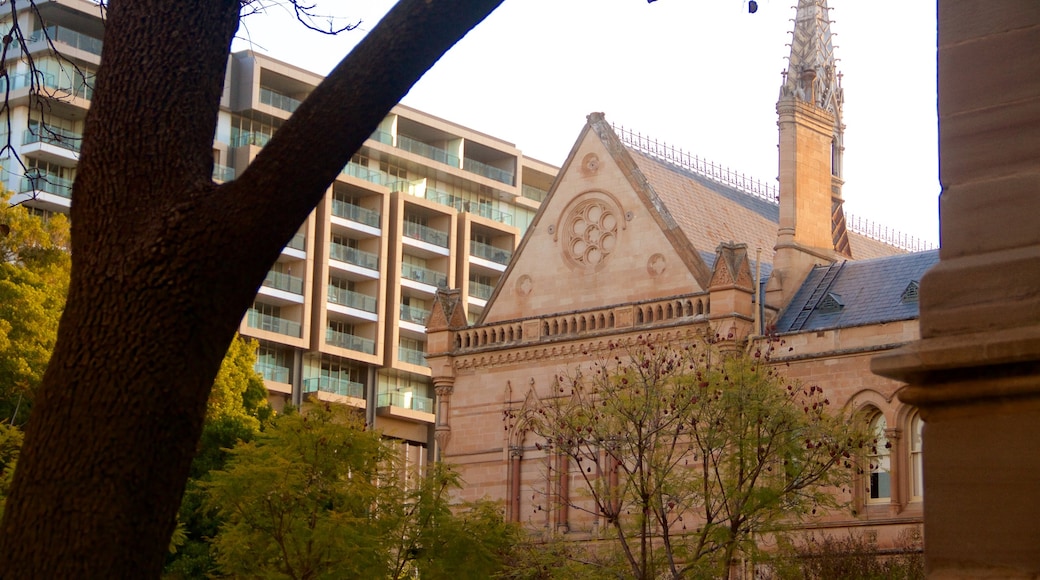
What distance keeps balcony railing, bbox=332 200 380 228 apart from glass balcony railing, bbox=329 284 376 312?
3.36 m

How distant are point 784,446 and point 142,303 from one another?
2553 centimetres

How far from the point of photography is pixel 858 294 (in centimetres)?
4369

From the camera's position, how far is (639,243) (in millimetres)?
44969

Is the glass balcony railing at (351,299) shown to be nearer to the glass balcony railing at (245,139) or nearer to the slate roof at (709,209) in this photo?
the glass balcony railing at (245,139)

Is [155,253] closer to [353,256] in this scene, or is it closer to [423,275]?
[353,256]

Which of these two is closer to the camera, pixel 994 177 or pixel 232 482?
pixel 994 177

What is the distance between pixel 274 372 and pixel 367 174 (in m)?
11.9

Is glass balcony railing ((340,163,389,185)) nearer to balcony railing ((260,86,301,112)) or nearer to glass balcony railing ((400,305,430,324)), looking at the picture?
balcony railing ((260,86,301,112))

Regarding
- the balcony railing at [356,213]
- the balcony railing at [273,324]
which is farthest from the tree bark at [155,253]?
the balcony railing at [356,213]

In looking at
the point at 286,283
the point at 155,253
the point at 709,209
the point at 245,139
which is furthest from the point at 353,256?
the point at 155,253

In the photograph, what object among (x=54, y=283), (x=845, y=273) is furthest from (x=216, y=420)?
(x=845, y=273)

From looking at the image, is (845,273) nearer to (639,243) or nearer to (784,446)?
(639,243)

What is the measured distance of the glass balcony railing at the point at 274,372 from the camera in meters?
76.2

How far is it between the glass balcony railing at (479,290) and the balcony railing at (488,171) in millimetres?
5728
